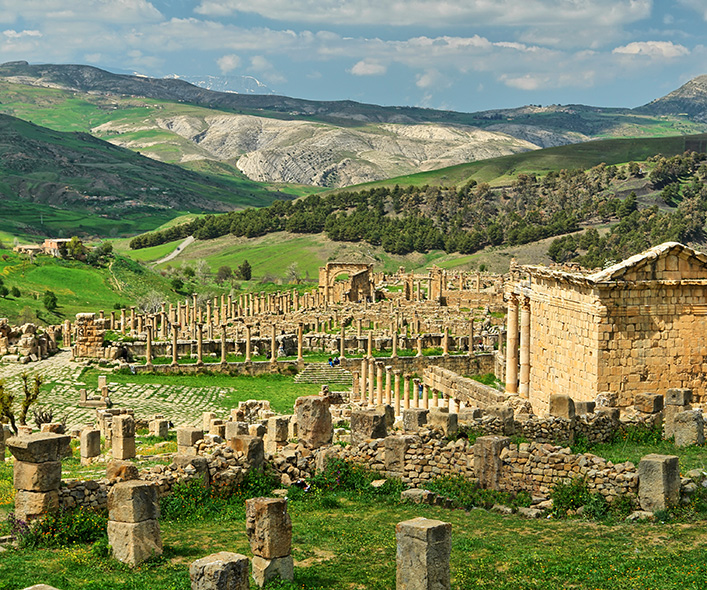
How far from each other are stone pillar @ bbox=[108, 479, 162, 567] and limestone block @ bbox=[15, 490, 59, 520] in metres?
1.27

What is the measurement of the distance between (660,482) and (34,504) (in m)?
8.73

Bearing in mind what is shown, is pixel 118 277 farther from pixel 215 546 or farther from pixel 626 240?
pixel 215 546

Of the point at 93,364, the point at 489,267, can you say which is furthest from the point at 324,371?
the point at 489,267

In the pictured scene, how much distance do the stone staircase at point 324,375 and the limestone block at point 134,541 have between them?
104 feet

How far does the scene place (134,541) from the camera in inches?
470

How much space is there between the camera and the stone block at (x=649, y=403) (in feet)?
64.3

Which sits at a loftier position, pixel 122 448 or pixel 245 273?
pixel 245 273

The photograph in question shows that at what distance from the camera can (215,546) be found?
12.6 metres

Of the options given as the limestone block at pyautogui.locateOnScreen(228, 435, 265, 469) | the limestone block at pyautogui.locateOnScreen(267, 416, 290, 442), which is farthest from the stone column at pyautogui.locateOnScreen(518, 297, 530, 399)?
the limestone block at pyautogui.locateOnScreen(228, 435, 265, 469)

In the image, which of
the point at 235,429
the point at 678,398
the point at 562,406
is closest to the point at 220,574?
the point at 235,429

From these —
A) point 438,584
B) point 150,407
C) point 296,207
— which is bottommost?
point 150,407

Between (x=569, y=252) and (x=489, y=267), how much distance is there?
9105 mm

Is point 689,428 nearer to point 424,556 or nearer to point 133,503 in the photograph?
point 424,556

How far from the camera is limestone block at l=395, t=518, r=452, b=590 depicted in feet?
32.8
